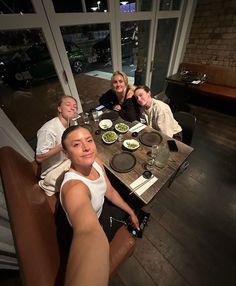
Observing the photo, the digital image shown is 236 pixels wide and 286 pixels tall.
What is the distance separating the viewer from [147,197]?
1.10m

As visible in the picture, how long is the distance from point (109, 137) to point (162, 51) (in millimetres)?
3504

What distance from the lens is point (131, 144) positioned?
5.07 ft

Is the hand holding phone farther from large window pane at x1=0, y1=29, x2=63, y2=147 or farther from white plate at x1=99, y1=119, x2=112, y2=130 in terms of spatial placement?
large window pane at x1=0, y1=29, x2=63, y2=147

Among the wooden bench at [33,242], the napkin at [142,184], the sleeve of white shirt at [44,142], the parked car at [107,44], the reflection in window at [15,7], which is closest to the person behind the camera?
the wooden bench at [33,242]

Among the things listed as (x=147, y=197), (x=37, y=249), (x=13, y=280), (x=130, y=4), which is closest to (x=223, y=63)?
(x=130, y=4)

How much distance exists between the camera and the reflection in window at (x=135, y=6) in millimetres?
2381

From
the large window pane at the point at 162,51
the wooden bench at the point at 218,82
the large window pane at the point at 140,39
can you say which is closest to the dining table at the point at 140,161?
the large window pane at the point at 140,39

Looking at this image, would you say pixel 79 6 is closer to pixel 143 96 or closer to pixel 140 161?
pixel 143 96

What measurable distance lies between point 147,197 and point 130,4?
3.27 metres

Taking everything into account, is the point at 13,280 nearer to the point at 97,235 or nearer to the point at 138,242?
the point at 138,242

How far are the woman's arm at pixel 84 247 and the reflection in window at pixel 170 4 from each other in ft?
13.3

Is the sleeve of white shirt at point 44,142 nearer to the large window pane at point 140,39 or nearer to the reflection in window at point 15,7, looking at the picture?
the reflection in window at point 15,7

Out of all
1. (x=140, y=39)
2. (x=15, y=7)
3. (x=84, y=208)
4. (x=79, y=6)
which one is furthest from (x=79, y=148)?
(x=140, y=39)

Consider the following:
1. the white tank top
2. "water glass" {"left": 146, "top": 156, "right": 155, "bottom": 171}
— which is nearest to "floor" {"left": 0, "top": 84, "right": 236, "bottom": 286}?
"water glass" {"left": 146, "top": 156, "right": 155, "bottom": 171}
